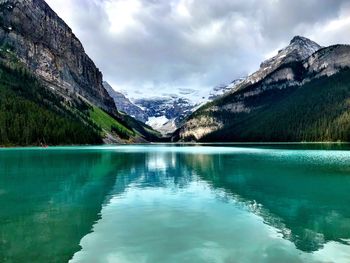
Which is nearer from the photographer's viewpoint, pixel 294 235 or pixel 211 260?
pixel 211 260

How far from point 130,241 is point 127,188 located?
73.1 ft

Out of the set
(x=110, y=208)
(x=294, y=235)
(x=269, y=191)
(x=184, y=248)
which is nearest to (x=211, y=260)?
(x=184, y=248)

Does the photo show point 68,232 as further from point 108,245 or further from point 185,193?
point 185,193

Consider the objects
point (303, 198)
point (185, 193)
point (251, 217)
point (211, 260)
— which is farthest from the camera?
point (185, 193)

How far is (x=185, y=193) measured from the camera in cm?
4059

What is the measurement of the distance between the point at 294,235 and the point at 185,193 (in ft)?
61.1

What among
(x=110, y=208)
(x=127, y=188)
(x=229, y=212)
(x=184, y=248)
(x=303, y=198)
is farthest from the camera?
(x=127, y=188)

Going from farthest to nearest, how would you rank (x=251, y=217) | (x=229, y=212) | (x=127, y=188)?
(x=127, y=188) → (x=229, y=212) → (x=251, y=217)

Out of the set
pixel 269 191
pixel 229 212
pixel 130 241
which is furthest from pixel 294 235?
pixel 269 191

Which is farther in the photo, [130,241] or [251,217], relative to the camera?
[251,217]

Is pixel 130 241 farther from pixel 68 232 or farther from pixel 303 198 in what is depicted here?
pixel 303 198

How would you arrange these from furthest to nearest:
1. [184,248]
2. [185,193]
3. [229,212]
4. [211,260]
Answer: [185,193]
[229,212]
[184,248]
[211,260]

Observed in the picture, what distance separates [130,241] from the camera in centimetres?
2195

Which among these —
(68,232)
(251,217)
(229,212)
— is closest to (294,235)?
(251,217)
